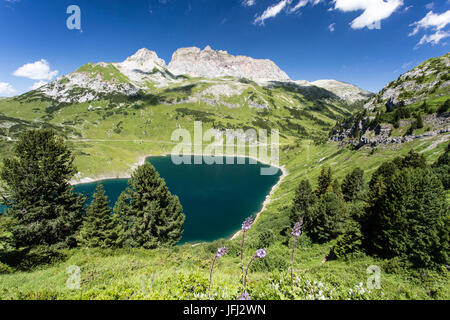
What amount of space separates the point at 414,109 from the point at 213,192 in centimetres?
9699

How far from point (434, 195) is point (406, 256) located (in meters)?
7.05

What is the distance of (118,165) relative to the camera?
473 ft

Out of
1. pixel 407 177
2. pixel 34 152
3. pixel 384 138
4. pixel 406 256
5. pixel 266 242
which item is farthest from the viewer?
pixel 384 138

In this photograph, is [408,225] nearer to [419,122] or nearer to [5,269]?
[5,269]

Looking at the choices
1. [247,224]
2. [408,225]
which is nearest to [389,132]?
[408,225]

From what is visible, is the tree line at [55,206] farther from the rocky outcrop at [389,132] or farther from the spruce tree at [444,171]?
the rocky outcrop at [389,132]

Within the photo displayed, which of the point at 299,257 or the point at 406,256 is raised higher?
the point at 406,256

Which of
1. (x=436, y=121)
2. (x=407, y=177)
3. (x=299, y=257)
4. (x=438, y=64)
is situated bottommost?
A: (x=299, y=257)

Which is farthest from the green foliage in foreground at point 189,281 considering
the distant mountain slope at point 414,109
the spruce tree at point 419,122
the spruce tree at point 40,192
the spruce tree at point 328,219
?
the spruce tree at point 419,122

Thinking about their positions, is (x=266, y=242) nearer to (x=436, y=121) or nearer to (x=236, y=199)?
(x=236, y=199)

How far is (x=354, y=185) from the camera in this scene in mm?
48125

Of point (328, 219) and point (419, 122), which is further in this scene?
point (419, 122)
